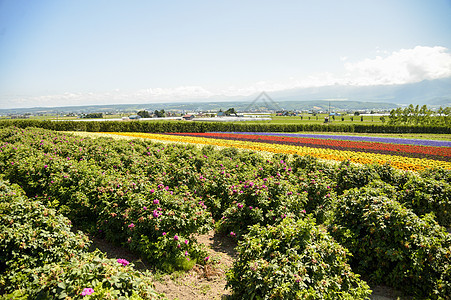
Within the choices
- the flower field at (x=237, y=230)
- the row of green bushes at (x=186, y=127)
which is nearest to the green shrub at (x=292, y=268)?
the flower field at (x=237, y=230)

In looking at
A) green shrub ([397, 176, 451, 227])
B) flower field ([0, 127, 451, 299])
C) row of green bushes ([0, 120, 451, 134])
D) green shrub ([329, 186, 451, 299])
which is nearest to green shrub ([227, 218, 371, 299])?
flower field ([0, 127, 451, 299])

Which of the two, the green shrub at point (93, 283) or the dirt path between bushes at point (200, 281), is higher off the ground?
the green shrub at point (93, 283)

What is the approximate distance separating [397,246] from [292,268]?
2.44m

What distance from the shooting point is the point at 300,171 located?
8883 millimetres

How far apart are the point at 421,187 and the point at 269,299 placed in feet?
20.1

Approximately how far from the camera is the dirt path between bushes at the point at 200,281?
457 cm

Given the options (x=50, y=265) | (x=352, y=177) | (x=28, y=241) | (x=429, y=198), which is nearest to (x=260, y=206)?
(x=352, y=177)

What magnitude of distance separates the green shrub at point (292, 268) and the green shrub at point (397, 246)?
863mm

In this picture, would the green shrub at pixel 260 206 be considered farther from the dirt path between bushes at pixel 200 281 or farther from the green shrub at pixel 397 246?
the green shrub at pixel 397 246

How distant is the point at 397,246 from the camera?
Result: 469 centimetres

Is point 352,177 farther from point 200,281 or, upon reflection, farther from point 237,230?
point 200,281

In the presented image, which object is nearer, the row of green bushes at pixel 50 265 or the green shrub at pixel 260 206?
the row of green bushes at pixel 50 265

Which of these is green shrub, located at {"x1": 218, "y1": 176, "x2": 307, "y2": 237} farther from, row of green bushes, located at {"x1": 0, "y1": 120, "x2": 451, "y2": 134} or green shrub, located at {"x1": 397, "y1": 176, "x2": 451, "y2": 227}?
row of green bushes, located at {"x1": 0, "y1": 120, "x2": 451, "y2": 134}

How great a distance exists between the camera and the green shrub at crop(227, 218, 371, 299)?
3432mm
